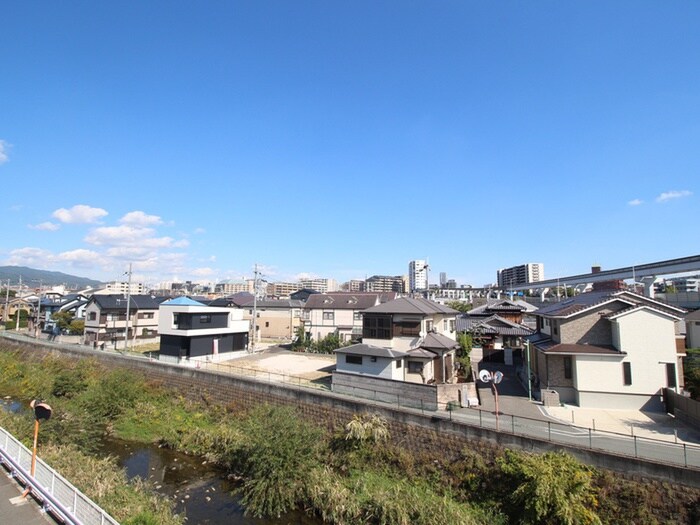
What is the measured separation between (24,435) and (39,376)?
20824 mm

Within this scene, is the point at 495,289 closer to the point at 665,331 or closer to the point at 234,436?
the point at 665,331

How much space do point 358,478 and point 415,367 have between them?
8423 mm

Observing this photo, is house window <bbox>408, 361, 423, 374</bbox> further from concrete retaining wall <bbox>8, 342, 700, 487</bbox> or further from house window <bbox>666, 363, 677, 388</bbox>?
house window <bbox>666, 363, 677, 388</bbox>

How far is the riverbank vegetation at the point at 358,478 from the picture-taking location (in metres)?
11.9

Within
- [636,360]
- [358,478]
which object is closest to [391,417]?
[358,478]

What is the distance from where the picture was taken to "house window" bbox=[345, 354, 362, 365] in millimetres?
23562

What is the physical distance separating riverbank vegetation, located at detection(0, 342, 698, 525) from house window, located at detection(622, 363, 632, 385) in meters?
8.62

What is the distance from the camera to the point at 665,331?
760 inches

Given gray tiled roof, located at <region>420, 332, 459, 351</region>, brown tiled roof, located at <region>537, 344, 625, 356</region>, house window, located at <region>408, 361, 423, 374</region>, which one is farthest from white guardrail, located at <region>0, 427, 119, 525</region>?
brown tiled roof, located at <region>537, 344, 625, 356</region>

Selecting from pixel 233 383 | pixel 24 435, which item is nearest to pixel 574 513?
pixel 233 383

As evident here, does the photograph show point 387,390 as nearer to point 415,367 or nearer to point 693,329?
point 415,367

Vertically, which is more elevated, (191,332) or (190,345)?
(191,332)

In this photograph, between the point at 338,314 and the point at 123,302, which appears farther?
the point at 123,302

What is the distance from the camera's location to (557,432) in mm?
15508
